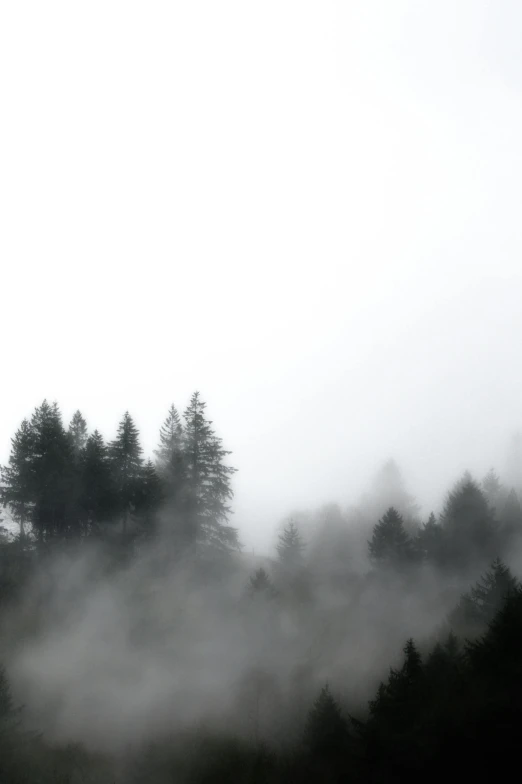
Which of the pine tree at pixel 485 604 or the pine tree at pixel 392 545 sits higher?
the pine tree at pixel 392 545

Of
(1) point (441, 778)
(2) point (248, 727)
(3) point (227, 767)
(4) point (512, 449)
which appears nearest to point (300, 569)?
(2) point (248, 727)

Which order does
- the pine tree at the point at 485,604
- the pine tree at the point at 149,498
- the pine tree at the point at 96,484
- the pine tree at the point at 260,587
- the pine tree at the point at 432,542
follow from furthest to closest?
1. the pine tree at the point at 432,542
2. the pine tree at the point at 260,587
3. the pine tree at the point at 149,498
4. the pine tree at the point at 96,484
5. the pine tree at the point at 485,604

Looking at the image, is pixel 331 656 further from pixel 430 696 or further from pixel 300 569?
pixel 430 696

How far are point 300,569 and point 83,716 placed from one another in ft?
80.8

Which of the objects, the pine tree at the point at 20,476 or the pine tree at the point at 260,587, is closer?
the pine tree at the point at 20,476

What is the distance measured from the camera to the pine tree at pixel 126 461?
44562mm

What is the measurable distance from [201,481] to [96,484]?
8317 mm

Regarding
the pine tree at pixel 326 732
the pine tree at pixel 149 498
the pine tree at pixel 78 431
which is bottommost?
the pine tree at pixel 326 732

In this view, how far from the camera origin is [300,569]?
53344 mm

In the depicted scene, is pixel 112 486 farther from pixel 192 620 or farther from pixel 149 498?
pixel 192 620

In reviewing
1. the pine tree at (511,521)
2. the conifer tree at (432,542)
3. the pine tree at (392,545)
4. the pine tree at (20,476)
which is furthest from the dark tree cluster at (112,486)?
the pine tree at (511,521)

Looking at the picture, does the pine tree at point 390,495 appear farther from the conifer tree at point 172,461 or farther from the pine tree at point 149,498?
the pine tree at point 149,498

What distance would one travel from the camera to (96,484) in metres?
42.7

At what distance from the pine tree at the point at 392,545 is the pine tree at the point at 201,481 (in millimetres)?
13531
